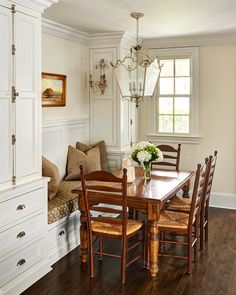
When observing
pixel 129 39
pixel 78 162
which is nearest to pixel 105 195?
pixel 78 162

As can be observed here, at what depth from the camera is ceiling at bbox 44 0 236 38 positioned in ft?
12.8

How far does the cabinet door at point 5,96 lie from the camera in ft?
10.1

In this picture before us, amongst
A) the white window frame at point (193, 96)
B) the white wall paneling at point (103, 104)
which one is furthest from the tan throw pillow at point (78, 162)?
the white window frame at point (193, 96)

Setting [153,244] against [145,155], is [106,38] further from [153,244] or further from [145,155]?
[153,244]

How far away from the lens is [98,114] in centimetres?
575

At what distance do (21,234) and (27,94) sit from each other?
46.5 inches

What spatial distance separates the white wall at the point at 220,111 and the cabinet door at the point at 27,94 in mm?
3134

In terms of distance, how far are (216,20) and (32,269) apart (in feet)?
11.2

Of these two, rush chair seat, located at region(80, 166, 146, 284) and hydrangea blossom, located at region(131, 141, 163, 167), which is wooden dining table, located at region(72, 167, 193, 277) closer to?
rush chair seat, located at region(80, 166, 146, 284)

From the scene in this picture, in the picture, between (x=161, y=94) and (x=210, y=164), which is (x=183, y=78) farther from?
(x=210, y=164)

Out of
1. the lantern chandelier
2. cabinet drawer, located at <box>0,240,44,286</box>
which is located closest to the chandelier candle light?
the lantern chandelier

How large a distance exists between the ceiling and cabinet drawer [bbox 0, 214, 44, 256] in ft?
6.88

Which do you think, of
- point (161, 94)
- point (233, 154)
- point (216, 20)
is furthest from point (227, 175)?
point (216, 20)

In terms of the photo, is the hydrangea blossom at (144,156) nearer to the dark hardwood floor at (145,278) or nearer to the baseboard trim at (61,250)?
the dark hardwood floor at (145,278)
